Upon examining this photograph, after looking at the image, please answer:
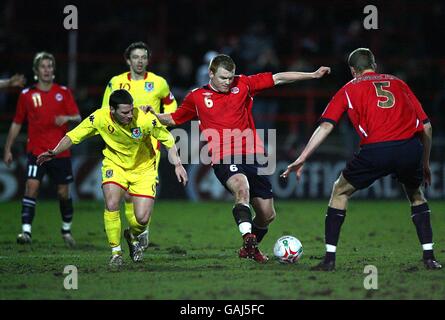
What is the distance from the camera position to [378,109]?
8445mm

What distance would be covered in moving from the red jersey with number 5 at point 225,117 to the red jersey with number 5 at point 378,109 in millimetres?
1388

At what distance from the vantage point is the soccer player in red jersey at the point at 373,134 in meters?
8.41

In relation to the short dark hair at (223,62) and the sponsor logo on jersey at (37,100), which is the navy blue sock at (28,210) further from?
the short dark hair at (223,62)

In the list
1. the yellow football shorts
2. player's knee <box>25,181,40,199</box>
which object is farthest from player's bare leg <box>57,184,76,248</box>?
the yellow football shorts

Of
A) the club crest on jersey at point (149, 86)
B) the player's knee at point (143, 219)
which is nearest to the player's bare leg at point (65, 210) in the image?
the club crest on jersey at point (149, 86)

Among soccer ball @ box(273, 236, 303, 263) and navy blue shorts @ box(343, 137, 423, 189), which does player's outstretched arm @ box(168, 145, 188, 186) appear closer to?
soccer ball @ box(273, 236, 303, 263)

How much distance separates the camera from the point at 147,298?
23.2 ft

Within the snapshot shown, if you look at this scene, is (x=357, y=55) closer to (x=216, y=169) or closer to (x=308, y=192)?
(x=216, y=169)

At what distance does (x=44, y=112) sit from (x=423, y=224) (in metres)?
5.85

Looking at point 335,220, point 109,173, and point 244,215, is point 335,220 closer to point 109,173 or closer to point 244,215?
point 244,215

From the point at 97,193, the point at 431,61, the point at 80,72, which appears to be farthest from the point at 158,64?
the point at 431,61

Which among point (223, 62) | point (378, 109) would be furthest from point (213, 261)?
point (378, 109)

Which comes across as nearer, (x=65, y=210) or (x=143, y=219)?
(x=143, y=219)

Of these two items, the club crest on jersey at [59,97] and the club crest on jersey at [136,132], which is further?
the club crest on jersey at [59,97]
